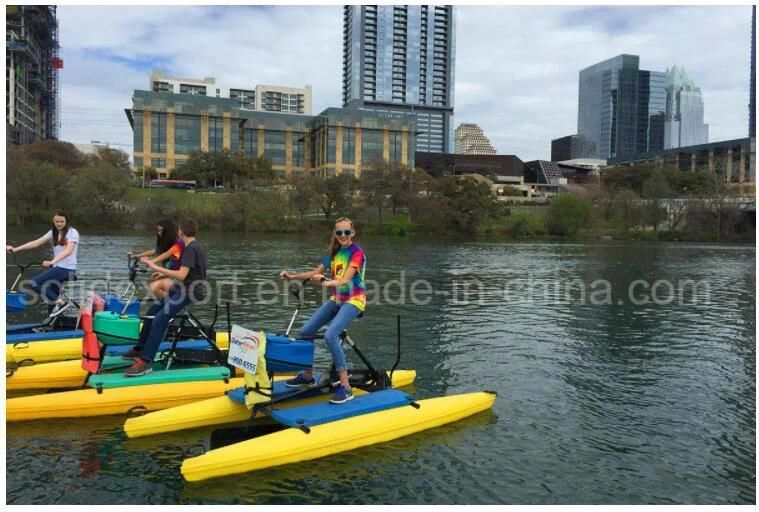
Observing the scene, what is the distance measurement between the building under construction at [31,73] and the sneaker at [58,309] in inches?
5352

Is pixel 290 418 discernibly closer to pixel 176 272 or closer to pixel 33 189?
pixel 176 272

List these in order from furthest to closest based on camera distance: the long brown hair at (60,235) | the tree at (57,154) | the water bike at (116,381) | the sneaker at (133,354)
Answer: the tree at (57,154), the long brown hair at (60,235), the sneaker at (133,354), the water bike at (116,381)

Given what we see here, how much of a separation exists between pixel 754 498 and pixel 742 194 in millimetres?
106048

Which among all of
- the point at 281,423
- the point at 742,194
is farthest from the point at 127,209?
the point at 742,194

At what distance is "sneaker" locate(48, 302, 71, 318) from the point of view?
12891mm

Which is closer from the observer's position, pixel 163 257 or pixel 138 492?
pixel 138 492

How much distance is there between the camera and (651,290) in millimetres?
27141

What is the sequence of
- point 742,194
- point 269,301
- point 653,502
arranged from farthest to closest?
point 742,194
point 269,301
point 653,502

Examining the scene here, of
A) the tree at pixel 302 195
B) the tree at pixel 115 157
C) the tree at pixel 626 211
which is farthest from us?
the tree at pixel 115 157

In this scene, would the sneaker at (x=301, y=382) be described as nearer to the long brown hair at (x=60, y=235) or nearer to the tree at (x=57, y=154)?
the long brown hair at (x=60, y=235)

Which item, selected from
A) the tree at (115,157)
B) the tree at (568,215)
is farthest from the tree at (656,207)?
the tree at (115,157)

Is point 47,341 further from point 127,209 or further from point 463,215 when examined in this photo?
point 463,215

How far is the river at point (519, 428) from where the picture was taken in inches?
282

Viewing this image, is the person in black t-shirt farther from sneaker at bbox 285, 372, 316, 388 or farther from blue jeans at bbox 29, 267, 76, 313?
blue jeans at bbox 29, 267, 76, 313
